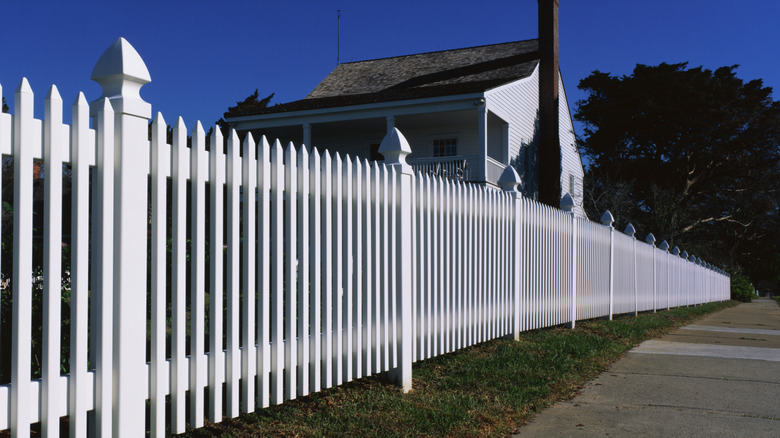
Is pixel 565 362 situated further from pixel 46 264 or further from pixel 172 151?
pixel 46 264

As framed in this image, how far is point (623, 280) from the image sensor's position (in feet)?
40.8

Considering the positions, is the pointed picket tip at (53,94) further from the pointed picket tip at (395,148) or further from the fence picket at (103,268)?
the pointed picket tip at (395,148)

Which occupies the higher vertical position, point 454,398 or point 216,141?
point 216,141

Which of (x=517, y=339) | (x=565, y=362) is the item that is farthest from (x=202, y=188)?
(x=517, y=339)

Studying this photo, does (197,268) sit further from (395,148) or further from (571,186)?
(571,186)

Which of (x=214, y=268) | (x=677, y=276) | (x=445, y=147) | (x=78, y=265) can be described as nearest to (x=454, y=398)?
(x=214, y=268)

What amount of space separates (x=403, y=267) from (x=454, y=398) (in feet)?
3.28

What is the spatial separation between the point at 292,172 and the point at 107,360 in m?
1.46

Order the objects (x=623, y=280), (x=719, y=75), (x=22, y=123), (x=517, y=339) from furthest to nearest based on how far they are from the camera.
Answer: (x=719, y=75) < (x=623, y=280) < (x=517, y=339) < (x=22, y=123)

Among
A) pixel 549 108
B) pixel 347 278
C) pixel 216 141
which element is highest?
pixel 549 108

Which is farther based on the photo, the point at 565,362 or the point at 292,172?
the point at 565,362

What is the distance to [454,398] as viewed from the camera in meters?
4.59

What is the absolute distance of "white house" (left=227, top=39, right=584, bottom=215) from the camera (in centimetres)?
1842

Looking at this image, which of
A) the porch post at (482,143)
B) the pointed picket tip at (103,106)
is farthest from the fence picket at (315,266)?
the porch post at (482,143)
